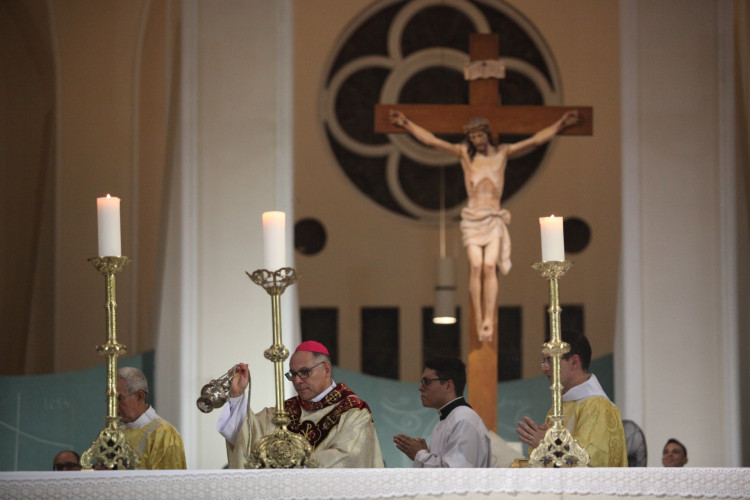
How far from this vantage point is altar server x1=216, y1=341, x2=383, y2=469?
3865mm

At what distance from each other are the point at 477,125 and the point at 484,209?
0.58 meters

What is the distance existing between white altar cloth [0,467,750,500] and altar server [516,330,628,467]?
55 centimetres

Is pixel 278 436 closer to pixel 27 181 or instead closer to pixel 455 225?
pixel 27 181

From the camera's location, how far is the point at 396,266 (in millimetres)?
11453

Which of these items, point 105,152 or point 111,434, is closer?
point 111,434

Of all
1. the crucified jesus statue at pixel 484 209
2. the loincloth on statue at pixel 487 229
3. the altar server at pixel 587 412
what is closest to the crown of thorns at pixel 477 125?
the crucified jesus statue at pixel 484 209

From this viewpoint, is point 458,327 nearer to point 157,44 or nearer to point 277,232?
point 157,44

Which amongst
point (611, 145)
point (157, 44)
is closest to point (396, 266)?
point (611, 145)

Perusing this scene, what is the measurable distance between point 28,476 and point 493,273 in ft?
15.6

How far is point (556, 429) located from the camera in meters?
3.48

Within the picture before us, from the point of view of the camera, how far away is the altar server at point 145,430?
4.46 metres

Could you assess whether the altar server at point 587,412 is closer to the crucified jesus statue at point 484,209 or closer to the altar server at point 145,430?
the altar server at point 145,430

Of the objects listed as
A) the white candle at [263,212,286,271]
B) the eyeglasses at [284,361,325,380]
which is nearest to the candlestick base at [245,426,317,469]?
the white candle at [263,212,286,271]

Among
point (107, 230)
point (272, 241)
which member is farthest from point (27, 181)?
point (272, 241)
